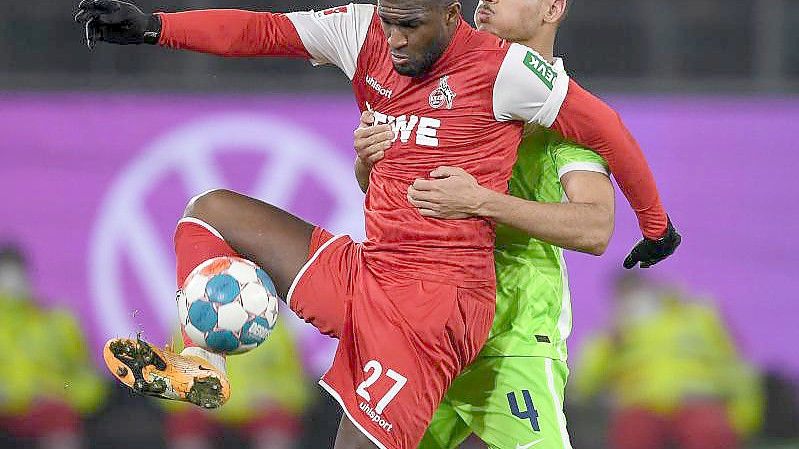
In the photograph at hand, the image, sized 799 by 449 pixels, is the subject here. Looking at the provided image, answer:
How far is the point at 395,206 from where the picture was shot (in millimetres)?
4031

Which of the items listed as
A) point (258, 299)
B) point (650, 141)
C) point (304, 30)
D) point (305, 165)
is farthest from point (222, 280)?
point (650, 141)

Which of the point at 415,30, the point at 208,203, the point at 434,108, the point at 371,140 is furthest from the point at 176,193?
the point at 415,30

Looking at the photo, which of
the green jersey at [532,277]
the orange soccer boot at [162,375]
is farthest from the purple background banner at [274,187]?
the orange soccer boot at [162,375]

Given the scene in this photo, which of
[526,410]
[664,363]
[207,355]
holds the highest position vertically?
[207,355]

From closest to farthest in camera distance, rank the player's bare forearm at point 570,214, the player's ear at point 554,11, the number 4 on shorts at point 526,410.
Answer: the player's bare forearm at point 570,214
the number 4 on shorts at point 526,410
the player's ear at point 554,11

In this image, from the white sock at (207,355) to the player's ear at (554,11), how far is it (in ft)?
5.39

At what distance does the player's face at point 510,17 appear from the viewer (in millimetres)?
4398

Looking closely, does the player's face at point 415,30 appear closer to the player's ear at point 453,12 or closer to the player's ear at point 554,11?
the player's ear at point 453,12

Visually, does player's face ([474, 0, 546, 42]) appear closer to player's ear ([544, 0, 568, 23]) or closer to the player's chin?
player's ear ([544, 0, 568, 23])

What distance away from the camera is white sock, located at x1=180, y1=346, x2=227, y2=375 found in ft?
12.7

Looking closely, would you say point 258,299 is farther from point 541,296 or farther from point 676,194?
point 676,194

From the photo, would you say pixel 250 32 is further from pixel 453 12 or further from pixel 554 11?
pixel 554 11

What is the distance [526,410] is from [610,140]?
94cm

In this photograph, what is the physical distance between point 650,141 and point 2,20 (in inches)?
167
